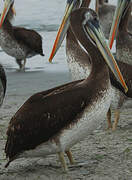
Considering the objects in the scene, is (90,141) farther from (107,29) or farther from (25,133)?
(107,29)

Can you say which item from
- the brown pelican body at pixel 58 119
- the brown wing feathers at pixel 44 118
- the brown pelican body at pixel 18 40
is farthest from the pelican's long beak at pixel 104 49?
the brown pelican body at pixel 18 40

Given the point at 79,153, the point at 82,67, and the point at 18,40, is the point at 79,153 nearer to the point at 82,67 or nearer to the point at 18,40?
the point at 82,67

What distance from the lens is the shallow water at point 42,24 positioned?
10445mm

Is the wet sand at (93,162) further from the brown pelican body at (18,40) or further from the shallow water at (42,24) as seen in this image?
the shallow water at (42,24)

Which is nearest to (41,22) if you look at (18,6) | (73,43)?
(18,6)

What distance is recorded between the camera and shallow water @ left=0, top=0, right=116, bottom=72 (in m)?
10.4

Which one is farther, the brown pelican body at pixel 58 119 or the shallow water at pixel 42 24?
the shallow water at pixel 42 24

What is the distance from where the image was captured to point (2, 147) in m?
4.79

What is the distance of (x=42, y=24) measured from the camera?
16.9 meters

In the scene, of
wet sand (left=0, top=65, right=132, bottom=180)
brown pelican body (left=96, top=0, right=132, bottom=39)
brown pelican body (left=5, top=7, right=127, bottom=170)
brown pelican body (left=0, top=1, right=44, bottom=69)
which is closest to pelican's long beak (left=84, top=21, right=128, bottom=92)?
brown pelican body (left=5, top=7, right=127, bottom=170)

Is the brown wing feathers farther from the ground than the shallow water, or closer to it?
farther from the ground

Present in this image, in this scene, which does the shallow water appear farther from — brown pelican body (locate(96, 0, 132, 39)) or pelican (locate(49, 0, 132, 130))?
pelican (locate(49, 0, 132, 130))

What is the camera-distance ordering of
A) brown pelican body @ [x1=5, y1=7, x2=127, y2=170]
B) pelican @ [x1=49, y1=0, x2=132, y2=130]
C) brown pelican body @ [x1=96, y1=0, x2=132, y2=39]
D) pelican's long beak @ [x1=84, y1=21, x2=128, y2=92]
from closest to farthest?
1. brown pelican body @ [x1=5, y1=7, x2=127, y2=170]
2. pelican's long beak @ [x1=84, y1=21, x2=128, y2=92]
3. pelican @ [x1=49, y1=0, x2=132, y2=130]
4. brown pelican body @ [x1=96, y1=0, x2=132, y2=39]

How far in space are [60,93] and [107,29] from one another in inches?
339
